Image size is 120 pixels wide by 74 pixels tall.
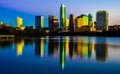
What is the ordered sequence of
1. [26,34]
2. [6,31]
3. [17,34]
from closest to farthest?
[6,31] < [17,34] < [26,34]

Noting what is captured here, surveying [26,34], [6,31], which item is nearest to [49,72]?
[6,31]

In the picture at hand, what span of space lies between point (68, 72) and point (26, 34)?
541ft

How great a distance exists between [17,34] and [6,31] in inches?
1364

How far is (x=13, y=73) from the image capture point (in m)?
16.3

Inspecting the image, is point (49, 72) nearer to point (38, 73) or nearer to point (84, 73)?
point (38, 73)

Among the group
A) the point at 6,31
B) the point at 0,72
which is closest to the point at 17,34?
the point at 6,31

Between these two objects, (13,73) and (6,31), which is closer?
(13,73)

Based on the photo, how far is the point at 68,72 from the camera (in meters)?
17.0

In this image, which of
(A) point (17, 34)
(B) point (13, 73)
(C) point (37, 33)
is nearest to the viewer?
(B) point (13, 73)

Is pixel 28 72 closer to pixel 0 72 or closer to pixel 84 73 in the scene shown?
pixel 0 72

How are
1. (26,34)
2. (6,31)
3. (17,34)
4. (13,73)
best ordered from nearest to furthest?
1. (13,73)
2. (6,31)
3. (17,34)
4. (26,34)

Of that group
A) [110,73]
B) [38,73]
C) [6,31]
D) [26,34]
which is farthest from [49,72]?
[26,34]

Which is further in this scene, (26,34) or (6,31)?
(26,34)

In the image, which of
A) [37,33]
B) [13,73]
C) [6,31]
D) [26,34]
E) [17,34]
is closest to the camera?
[13,73]
